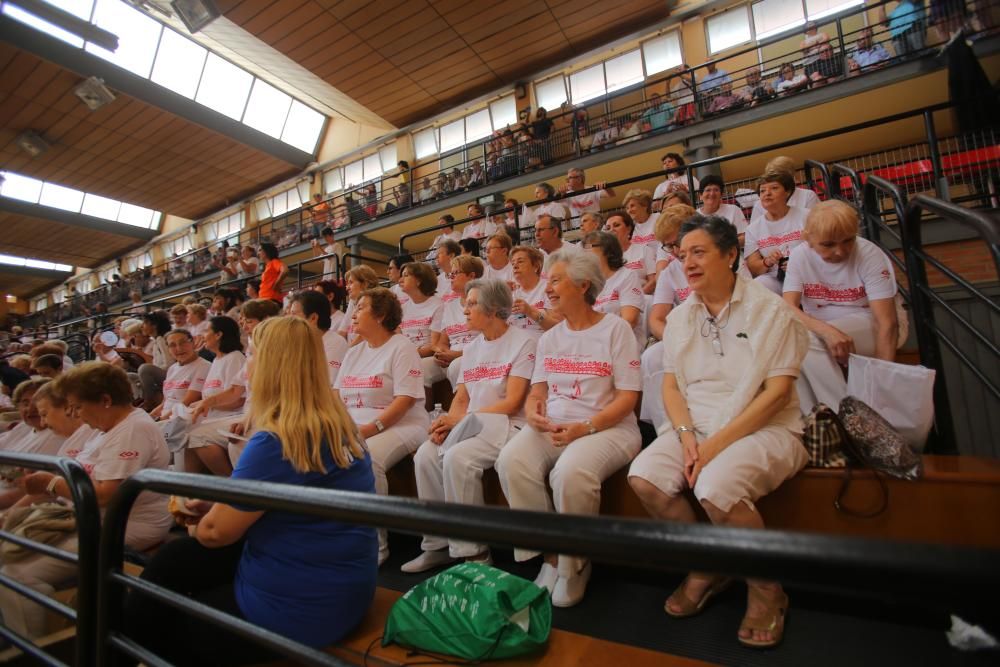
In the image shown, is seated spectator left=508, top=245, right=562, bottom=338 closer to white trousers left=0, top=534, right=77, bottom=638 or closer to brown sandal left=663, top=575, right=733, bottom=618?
brown sandal left=663, top=575, right=733, bottom=618

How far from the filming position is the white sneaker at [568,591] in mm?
1724

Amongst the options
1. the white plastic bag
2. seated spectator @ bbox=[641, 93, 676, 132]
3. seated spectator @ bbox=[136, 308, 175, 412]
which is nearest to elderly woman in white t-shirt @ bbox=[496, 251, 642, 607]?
the white plastic bag

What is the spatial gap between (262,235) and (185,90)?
5.13m

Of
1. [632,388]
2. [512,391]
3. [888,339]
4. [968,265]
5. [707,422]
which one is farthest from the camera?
[968,265]

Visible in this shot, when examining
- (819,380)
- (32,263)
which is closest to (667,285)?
(819,380)

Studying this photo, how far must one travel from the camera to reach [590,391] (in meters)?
2.20

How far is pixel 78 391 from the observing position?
240 centimetres

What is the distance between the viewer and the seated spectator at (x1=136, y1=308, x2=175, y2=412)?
519cm

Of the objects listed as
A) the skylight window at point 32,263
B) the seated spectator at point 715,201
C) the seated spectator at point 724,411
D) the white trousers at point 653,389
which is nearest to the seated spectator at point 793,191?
the seated spectator at point 715,201

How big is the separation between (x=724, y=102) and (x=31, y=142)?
16198 mm

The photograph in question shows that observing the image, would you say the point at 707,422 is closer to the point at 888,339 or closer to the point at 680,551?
the point at 888,339

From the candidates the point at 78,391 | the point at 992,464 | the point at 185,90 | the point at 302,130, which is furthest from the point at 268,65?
the point at 992,464

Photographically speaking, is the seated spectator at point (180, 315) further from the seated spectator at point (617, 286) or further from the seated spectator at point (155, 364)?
the seated spectator at point (617, 286)

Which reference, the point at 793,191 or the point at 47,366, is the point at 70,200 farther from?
the point at 793,191
